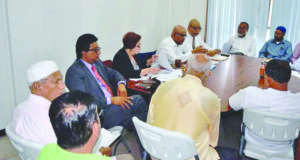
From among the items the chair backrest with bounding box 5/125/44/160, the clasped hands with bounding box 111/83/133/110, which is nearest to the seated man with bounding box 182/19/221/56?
the clasped hands with bounding box 111/83/133/110

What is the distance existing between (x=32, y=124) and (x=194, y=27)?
3.44 metres

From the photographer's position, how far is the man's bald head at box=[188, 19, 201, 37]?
4.39 metres

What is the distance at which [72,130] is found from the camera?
1010 millimetres

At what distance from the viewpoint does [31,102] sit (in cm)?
156

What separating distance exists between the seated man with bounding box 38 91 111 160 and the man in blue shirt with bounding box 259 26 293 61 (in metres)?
4.30

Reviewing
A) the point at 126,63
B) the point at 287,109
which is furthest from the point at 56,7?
the point at 287,109

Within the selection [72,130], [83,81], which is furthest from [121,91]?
[72,130]

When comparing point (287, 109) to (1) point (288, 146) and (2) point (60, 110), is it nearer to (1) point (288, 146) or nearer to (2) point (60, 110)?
(1) point (288, 146)

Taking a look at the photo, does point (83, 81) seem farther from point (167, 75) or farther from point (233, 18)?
point (233, 18)

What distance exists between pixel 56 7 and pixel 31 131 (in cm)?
221

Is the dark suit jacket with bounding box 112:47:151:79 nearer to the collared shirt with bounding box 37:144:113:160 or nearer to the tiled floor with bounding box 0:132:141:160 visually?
the tiled floor with bounding box 0:132:141:160

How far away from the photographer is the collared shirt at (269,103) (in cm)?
177

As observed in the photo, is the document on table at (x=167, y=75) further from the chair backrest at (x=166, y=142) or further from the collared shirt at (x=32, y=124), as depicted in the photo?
the collared shirt at (x=32, y=124)

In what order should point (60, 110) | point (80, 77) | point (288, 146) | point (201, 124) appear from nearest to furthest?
point (60, 110) → point (201, 124) → point (288, 146) → point (80, 77)
